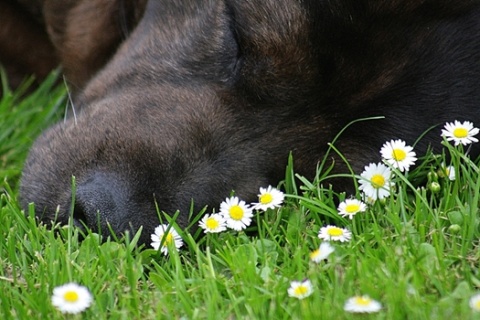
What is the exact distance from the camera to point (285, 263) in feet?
7.13

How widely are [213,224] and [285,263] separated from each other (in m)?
0.27

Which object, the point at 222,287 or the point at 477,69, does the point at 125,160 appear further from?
the point at 477,69

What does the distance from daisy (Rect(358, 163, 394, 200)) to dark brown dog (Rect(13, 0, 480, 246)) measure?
0.43ft

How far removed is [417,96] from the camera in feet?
8.58

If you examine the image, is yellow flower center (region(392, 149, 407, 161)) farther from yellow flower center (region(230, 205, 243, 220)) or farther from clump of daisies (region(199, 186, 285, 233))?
yellow flower center (region(230, 205, 243, 220))

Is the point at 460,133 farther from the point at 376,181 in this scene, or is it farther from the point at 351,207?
the point at 351,207

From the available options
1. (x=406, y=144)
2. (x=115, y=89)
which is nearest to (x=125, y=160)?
(x=115, y=89)

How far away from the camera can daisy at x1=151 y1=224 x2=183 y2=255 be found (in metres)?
2.27

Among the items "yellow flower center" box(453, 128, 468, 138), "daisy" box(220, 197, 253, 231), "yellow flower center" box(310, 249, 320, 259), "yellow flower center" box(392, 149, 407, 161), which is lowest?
"yellow flower center" box(310, 249, 320, 259)

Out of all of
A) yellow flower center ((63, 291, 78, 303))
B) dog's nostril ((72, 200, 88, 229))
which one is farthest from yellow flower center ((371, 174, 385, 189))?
yellow flower center ((63, 291, 78, 303))

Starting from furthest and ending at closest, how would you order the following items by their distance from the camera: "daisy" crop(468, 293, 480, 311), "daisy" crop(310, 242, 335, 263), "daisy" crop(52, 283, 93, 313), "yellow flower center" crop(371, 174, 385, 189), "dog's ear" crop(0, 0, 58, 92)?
1. "dog's ear" crop(0, 0, 58, 92)
2. "yellow flower center" crop(371, 174, 385, 189)
3. "daisy" crop(310, 242, 335, 263)
4. "daisy" crop(52, 283, 93, 313)
5. "daisy" crop(468, 293, 480, 311)

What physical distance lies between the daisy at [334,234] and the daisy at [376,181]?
8.2 inches

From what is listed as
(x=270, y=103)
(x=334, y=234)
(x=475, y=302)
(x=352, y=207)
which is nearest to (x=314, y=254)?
(x=334, y=234)

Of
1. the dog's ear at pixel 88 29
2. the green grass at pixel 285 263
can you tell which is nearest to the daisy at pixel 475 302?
the green grass at pixel 285 263
